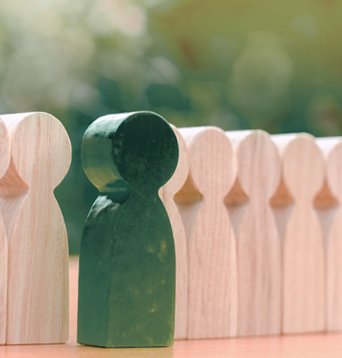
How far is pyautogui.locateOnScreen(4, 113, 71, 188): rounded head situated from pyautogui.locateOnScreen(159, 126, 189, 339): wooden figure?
11 cm

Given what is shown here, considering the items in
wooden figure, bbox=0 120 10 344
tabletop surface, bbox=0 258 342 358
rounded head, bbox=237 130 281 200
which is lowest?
tabletop surface, bbox=0 258 342 358

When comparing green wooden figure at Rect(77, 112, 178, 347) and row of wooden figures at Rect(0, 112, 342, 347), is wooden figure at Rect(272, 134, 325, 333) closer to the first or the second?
row of wooden figures at Rect(0, 112, 342, 347)

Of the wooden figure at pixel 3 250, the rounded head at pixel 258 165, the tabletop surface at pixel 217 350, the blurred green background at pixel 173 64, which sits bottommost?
the tabletop surface at pixel 217 350

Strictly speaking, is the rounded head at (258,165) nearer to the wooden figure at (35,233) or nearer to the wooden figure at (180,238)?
the wooden figure at (180,238)

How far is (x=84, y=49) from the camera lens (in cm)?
215

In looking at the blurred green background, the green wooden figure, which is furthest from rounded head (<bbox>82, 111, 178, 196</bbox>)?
the blurred green background

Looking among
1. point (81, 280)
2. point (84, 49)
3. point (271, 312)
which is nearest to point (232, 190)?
point (271, 312)

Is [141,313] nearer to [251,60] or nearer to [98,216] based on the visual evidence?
[98,216]

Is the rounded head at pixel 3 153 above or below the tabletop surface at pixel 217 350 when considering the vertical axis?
above

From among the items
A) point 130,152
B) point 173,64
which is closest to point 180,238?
point 130,152

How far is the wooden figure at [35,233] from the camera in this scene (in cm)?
100

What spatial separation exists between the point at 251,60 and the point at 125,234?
133 centimetres

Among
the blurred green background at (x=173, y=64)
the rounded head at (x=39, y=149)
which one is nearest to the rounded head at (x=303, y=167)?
the rounded head at (x=39, y=149)

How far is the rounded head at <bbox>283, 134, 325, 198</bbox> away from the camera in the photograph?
122cm
